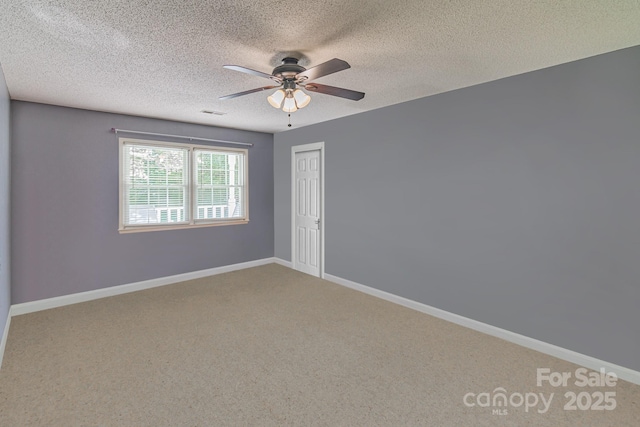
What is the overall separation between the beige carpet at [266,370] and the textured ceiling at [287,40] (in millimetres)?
2462

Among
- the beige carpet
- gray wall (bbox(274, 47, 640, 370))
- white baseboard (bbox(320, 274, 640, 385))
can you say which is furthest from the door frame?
the beige carpet

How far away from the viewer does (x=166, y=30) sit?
204 centimetres

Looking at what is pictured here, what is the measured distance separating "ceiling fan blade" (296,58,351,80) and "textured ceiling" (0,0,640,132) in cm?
23

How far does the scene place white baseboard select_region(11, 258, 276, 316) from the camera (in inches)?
144

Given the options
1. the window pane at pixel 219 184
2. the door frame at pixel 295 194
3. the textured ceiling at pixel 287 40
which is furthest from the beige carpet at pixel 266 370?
the textured ceiling at pixel 287 40

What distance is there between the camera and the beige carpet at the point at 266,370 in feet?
6.58

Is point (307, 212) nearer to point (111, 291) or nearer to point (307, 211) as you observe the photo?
point (307, 211)

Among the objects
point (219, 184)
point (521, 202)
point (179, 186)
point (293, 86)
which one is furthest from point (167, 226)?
point (521, 202)

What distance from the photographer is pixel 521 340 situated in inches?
114

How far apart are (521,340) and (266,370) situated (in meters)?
2.34

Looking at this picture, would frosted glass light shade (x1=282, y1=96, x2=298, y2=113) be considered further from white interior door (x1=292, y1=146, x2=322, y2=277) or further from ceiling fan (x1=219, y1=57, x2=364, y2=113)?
white interior door (x1=292, y1=146, x2=322, y2=277)

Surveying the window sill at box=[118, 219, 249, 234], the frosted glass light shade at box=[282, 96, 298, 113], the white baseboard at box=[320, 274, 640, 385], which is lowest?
the white baseboard at box=[320, 274, 640, 385]

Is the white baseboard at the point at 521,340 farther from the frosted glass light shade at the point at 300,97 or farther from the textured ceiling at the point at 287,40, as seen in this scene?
the frosted glass light shade at the point at 300,97

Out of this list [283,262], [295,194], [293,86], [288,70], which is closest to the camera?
[288,70]
